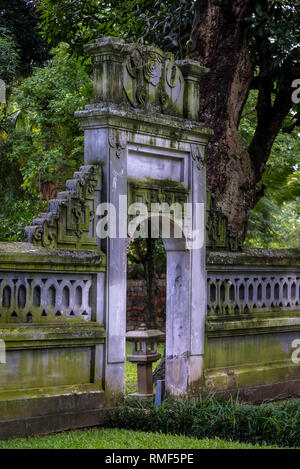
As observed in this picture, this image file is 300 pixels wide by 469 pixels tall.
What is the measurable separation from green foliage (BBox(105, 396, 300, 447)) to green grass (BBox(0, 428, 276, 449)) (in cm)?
29

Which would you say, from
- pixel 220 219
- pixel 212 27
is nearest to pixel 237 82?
pixel 212 27

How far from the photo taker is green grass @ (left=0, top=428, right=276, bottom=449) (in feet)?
23.7

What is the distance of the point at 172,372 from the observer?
9.57 m

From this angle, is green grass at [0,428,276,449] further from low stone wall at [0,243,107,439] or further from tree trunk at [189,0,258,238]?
tree trunk at [189,0,258,238]

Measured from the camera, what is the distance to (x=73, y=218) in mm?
8344

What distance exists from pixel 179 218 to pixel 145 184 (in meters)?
0.69

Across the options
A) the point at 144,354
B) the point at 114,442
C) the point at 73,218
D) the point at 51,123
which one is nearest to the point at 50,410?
the point at 114,442

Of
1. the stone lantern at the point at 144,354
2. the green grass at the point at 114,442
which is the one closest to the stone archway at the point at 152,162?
the stone lantern at the point at 144,354

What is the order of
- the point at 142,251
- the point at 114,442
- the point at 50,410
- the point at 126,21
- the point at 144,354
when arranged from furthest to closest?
the point at 142,251, the point at 126,21, the point at 144,354, the point at 50,410, the point at 114,442

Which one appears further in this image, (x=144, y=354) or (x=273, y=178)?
(x=273, y=178)

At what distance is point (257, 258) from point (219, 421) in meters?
2.96

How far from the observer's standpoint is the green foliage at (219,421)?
7924 mm

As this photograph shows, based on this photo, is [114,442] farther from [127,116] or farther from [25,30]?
[25,30]
